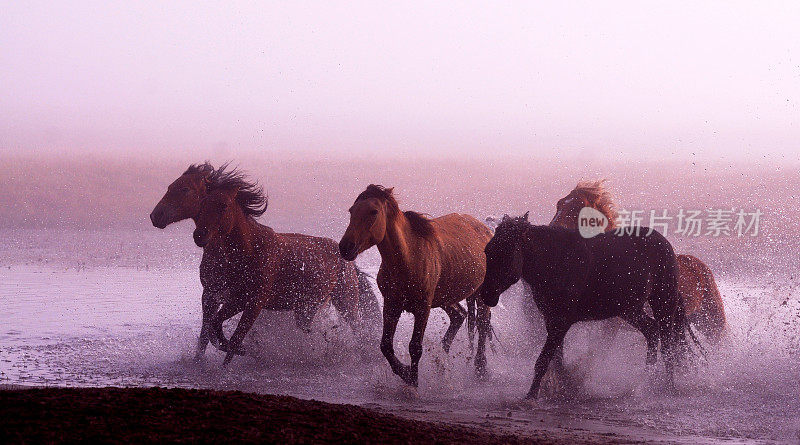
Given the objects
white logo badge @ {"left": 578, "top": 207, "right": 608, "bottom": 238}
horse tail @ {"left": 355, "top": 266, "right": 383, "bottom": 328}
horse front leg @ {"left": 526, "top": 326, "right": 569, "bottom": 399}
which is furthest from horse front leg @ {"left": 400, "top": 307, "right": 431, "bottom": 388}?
horse tail @ {"left": 355, "top": 266, "right": 383, "bottom": 328}

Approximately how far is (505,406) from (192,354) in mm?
4269

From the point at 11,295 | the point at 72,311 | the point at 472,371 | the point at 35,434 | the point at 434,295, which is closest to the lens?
the point at 35,434

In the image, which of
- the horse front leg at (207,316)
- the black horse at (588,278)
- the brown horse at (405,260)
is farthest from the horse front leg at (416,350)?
the horse front leg at (207,316)

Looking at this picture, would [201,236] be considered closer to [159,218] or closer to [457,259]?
[159,218]

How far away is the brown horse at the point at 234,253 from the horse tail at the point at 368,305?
697mm

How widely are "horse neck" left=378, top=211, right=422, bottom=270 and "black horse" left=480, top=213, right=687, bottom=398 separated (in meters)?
0.84

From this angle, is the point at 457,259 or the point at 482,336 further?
the point at 482,336

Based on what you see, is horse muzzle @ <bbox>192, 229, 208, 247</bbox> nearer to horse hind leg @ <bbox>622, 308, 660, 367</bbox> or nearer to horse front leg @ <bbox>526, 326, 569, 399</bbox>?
horse front leg @ <bbox>526, 326, 569, 399</bbox>

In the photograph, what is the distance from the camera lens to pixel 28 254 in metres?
29.9

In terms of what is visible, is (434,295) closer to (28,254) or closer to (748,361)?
(748,361)

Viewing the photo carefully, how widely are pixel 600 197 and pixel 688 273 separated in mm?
1451

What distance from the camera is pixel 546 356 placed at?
7.93 m

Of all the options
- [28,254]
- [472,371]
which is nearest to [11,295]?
[472,371]

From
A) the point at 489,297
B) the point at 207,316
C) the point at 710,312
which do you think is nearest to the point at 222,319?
the point at 207,316
